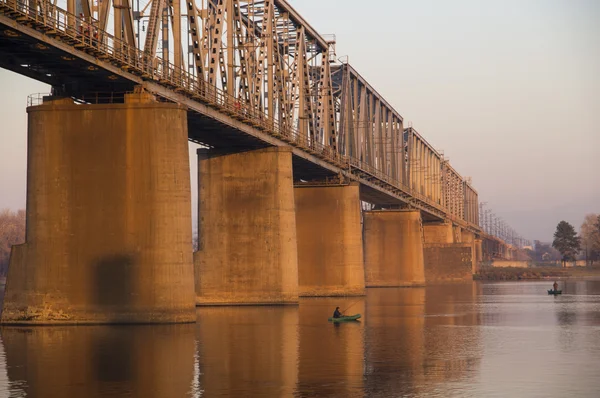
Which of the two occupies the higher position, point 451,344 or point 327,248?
point 327,248

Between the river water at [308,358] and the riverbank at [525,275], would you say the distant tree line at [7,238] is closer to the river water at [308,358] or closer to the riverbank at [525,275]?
the riverbank at [525,275]

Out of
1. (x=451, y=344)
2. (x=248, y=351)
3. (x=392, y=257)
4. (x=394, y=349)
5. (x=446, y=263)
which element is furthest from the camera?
(x=446, y=263)

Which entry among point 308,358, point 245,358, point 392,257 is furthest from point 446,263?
point 245,358

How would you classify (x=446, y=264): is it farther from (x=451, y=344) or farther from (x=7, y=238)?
(x=451, y=344)

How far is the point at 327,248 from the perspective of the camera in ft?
305

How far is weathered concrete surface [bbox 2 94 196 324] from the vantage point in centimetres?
5184

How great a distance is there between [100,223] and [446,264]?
10821cm

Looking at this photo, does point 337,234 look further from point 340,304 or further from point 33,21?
point 33,21

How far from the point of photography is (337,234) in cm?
9306

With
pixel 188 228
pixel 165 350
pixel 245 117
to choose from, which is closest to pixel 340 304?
pixel 245 117

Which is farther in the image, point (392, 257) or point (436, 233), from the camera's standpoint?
point (436, 233)

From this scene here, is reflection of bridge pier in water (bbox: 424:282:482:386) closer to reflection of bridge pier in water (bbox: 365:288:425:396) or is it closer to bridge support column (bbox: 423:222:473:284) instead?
reflection of bridge pier in water (bbox: 365:288:425:396)

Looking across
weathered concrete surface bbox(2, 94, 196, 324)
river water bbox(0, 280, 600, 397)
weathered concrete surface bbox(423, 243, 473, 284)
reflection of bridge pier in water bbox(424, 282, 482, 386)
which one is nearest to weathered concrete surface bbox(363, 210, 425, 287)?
weathered concrete surface bbox(423, 243, 473, 284)

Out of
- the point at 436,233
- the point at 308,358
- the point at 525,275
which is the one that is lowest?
the point at 308,358
